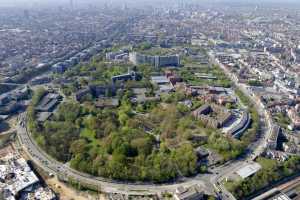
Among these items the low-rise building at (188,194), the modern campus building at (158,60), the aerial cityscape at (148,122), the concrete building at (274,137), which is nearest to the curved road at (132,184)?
the aerial cityscape at (148,122)

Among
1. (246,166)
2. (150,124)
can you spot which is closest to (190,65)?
(150,124)

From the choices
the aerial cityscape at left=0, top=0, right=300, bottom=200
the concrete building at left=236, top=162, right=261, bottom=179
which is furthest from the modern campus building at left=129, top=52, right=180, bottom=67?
the concrete building at left=236, top=162, right=261, bottom=179

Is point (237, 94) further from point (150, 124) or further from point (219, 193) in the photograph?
point (219, 193)

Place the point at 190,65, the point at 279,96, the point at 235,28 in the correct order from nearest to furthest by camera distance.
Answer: the point at 279,96
the point at 190,65
the point at 235,28

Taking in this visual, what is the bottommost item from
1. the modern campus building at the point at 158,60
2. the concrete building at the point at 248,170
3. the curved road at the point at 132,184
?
the curved road at the point at 132,184

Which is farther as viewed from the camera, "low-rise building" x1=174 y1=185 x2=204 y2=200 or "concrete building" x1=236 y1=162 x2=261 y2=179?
"concrete building" x1=236 y1=162 x2=261 y2=179

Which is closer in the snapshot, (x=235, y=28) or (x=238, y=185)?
(x=238, y=185)

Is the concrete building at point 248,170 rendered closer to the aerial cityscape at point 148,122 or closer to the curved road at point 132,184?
the aerial cityscape at point 148,122

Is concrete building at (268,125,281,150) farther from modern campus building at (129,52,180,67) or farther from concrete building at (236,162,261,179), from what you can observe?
modern campus building at (129,52,180,67)
